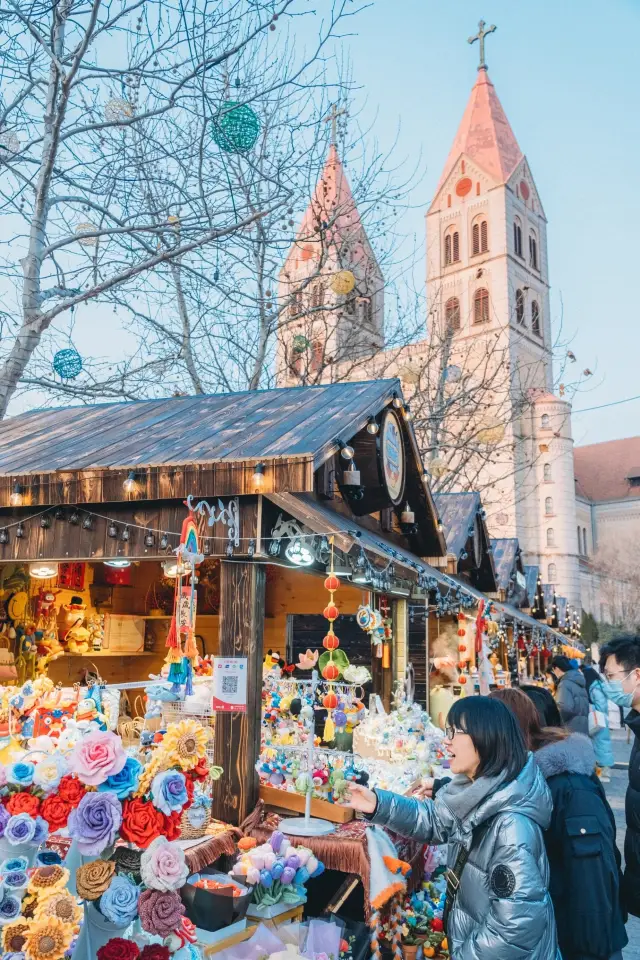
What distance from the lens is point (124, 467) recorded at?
5.77 meters

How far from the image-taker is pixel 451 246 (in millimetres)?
56125

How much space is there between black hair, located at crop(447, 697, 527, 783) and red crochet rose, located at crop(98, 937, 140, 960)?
134 cm

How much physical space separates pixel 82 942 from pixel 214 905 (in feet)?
4.64

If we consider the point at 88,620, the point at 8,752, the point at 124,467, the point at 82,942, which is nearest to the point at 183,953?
the point at 82,942

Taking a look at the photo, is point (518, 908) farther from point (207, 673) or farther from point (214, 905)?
point (207, 673)

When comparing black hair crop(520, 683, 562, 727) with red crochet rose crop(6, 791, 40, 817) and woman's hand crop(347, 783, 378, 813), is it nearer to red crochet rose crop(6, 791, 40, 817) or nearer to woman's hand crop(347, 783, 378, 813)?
woman's hand crop(347, 783, 378, 813)

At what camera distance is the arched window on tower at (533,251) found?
56697 millimetres

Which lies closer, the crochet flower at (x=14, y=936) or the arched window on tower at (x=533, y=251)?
the crochet flower at (x=14, y=936)

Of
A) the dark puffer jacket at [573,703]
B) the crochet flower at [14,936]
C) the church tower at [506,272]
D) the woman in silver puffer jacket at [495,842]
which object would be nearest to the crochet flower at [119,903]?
the crochet flower at [14,936]

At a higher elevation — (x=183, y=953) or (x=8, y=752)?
(x=8, y=752)

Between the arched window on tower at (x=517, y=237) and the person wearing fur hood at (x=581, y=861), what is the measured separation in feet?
182

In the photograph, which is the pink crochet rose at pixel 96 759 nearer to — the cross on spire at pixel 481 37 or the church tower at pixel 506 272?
the cross on spire at pixel 481 37

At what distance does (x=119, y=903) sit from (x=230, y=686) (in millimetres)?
2758

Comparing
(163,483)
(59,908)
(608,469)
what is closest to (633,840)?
(59,908)
